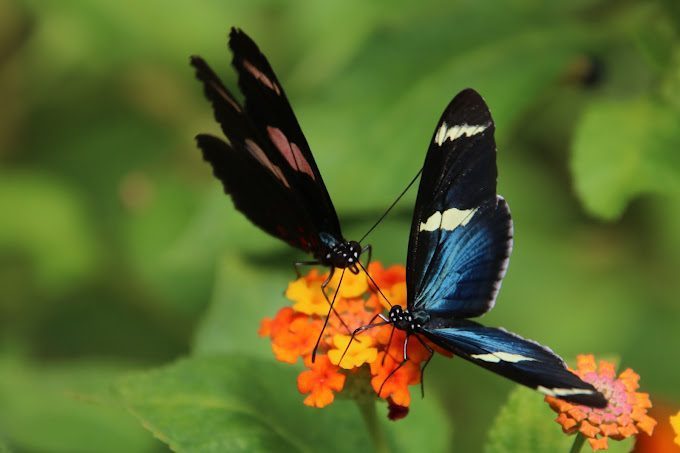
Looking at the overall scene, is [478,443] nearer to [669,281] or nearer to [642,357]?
[642,357]

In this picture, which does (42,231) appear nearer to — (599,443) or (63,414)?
(63,414)

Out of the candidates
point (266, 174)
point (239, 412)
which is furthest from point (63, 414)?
point (266, 174)

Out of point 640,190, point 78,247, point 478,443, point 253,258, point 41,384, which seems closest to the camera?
point 640,190

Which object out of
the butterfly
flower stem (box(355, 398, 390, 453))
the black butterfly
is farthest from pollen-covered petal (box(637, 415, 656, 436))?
the butterfly

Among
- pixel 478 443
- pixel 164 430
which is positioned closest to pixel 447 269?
pixel 164 430

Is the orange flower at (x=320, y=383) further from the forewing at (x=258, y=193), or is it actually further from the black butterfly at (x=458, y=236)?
the forewing at (x=258, y=193)

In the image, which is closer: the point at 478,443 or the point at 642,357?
the point at 478,443
